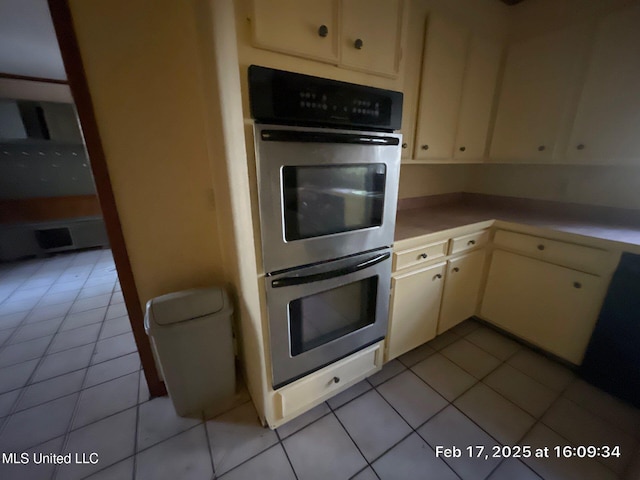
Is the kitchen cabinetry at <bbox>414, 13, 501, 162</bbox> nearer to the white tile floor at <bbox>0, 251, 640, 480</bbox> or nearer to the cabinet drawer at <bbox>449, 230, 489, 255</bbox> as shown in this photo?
the cabinet drawer at <bbox>449, 230, 489, 255</bbox>

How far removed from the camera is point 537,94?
5.89ft

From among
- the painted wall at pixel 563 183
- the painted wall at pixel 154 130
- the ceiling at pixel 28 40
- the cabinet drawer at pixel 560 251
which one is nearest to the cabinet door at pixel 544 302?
the cabinet drawer at pixel 560 251

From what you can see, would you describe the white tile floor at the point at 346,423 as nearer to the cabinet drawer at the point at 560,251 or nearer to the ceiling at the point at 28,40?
the cabinet drawer at the point at 560,251

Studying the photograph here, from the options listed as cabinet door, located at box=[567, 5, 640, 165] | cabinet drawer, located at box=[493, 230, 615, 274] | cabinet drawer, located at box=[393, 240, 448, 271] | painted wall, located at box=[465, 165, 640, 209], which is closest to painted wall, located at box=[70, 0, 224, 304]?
cabinet drawer, located at box=[393, 240, 448, 271]

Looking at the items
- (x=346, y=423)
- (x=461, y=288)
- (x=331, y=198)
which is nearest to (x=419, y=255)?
(x=461, y=288)

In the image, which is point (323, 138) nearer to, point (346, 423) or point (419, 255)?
point (419, 255)

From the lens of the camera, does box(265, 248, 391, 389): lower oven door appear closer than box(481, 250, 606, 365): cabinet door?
Yes

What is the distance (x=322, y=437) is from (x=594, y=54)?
8.80 ft

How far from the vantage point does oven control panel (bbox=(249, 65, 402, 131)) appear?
2.67ft

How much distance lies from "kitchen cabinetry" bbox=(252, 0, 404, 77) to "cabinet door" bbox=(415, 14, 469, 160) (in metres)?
0.60

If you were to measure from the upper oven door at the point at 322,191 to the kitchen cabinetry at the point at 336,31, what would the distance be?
0.26 meters

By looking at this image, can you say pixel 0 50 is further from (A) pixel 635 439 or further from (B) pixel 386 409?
(A) pixel 635 439

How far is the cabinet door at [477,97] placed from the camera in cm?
175

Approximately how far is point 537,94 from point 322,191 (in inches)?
74.6
